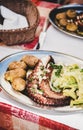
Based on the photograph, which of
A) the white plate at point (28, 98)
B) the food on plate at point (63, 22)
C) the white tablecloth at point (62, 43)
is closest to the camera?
the white plate at point (28, 98)

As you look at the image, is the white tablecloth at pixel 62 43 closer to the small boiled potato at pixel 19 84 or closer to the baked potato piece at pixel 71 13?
the baked potato piece at pixel 71 13

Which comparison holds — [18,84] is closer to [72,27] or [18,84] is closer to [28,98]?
[28,98]

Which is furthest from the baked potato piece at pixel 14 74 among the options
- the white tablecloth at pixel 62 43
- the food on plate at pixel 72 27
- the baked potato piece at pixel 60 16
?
the baked potato piece at pixel 60 16

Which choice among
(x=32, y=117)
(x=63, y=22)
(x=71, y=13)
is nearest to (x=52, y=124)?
(x=32, y=117)

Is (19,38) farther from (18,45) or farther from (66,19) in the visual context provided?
(66,19)

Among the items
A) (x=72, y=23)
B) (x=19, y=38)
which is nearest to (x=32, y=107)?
(x=19, y=38)

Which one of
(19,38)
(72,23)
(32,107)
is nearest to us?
(32,107)
